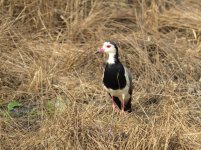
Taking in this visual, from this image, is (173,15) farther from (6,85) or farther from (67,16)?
(6,85)

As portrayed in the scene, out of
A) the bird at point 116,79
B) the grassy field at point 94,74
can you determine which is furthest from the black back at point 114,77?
the grassy field at point 94,74

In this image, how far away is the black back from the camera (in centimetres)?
513

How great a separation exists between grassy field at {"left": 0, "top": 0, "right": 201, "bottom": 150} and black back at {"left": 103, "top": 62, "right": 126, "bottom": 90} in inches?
8.5

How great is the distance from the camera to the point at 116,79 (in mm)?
5141

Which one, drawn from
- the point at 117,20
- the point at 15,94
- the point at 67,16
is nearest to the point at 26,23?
the point at 67,16

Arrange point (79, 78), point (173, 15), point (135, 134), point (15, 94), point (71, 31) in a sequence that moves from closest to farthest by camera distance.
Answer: point (135, 134), point (15, 94), point (79, 78), point (71, 31), point (173, 15)

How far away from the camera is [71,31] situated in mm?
6695

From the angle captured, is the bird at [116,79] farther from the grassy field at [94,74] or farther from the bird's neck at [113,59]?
the grassy field at [94,74]

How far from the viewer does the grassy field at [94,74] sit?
388cm

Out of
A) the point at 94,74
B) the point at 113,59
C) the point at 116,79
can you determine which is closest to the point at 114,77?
the point at 116,79

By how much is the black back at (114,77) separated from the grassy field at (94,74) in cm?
21

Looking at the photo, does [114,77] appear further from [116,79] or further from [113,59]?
[113,59]

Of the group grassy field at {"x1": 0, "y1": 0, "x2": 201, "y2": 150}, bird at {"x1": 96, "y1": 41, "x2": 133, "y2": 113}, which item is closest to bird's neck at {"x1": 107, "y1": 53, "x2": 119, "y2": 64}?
bird at {"x1": 96, "y1": 41, "x2": 133, "y2": 113}

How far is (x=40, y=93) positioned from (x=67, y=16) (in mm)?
1840
